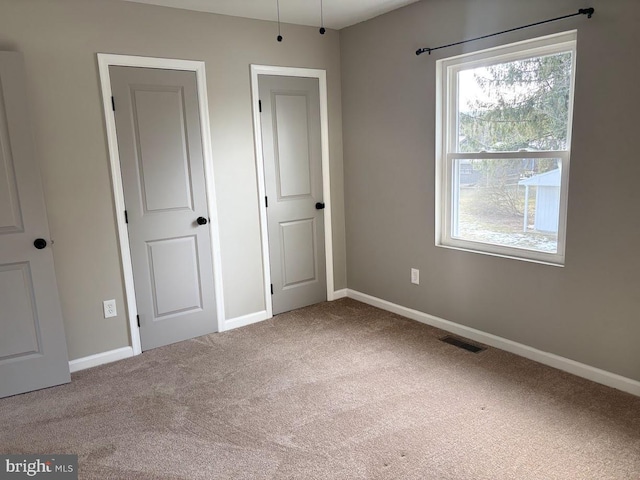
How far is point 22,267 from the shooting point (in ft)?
9.43

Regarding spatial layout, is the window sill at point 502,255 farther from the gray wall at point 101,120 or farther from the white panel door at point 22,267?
the white panel door at point 22,267

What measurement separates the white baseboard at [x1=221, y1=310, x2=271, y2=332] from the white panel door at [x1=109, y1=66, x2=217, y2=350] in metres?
0.20

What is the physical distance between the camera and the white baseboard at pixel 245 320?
387cm

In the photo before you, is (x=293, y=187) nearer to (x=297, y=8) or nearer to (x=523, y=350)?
(x=297, y=8)

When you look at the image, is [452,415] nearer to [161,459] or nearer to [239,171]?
[161,459]

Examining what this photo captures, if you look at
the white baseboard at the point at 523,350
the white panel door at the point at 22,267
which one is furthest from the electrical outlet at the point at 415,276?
the white panel door at the point at 22,267

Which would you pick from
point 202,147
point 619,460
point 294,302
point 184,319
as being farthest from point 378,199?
point 619,460

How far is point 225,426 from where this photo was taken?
8.20 ft

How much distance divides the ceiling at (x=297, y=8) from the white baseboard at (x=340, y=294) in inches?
94.3

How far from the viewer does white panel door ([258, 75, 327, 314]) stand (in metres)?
3.94

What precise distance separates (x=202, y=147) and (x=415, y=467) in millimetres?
2618

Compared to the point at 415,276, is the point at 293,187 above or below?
above

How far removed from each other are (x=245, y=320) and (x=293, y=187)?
1.21 metres

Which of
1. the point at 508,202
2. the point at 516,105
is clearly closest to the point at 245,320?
the point at 508,202
